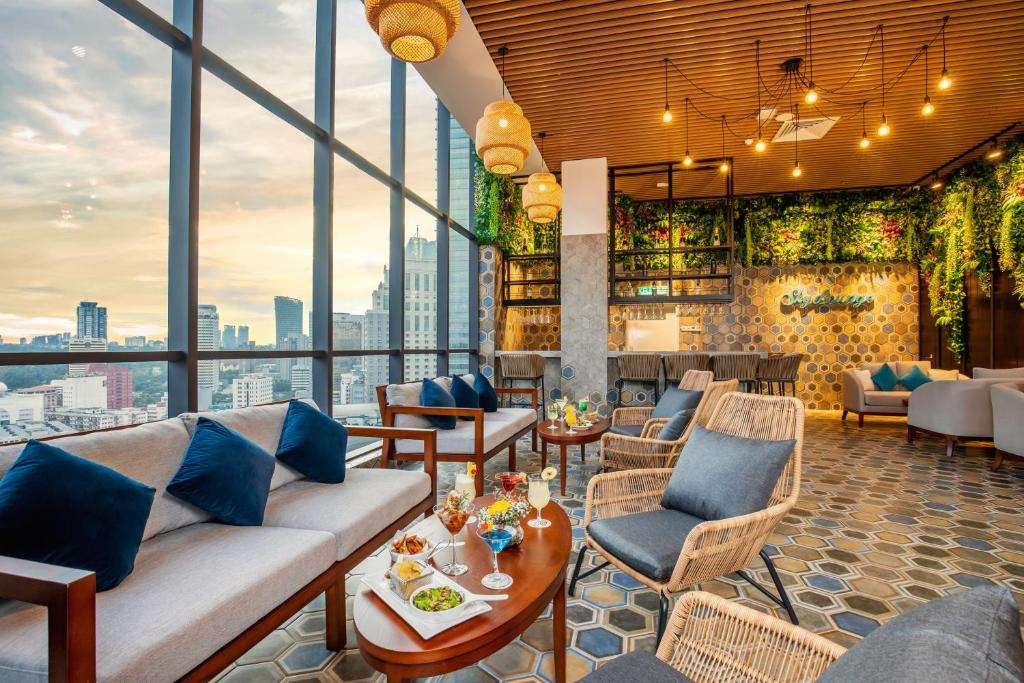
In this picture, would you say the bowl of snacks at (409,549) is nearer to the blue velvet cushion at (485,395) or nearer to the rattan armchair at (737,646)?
the rattan armchair at (737,646)

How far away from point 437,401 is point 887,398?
6698mm

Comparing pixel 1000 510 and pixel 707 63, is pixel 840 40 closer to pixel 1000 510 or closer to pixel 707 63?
pixel 707 63

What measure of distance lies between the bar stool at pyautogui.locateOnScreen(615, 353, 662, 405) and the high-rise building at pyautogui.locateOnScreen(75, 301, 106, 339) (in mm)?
5766

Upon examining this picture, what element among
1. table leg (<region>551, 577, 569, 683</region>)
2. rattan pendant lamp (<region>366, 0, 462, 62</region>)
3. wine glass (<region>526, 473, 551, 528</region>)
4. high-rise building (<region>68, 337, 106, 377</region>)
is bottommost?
table leg (<region>551, 577, 569, 683</region>)

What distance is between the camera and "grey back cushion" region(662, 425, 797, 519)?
2.04 m

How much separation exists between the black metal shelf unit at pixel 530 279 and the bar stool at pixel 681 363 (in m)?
2.28

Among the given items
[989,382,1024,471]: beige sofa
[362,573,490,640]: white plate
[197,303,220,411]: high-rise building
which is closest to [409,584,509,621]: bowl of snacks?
[362,573,490,640]: white plate

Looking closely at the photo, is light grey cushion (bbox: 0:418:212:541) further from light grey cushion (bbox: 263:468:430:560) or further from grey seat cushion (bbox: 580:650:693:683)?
grey seat cushion (bbox: 580:650:693:683)

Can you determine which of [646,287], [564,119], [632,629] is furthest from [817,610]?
[646,287]

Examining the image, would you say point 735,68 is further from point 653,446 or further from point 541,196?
point 653,446

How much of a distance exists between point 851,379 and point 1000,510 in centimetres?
438

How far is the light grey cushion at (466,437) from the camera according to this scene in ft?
12.5

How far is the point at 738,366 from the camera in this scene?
6984mm

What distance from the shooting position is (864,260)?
9.31 metres
